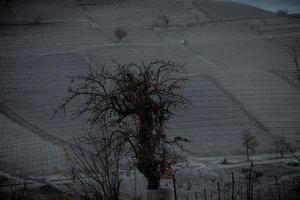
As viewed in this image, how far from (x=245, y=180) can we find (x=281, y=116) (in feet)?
47.1

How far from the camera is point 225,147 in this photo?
30.0 meters

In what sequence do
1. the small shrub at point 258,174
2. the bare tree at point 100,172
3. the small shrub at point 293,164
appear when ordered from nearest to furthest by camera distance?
the bare tree at point 100,172 < the small shrub at point 258,174 < the small shrub at point 293,164

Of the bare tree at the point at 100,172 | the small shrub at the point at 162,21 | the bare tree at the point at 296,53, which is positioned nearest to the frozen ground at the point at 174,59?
the bare tree at the point at 296,53

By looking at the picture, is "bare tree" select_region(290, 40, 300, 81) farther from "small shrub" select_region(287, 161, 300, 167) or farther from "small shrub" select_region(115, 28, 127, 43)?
"small shrub" select_region(115, 28, 127, 43)

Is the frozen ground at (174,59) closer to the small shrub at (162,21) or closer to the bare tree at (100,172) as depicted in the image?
the small shrub at (162,21)

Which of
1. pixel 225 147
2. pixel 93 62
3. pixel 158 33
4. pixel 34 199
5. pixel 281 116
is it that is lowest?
pixel 34 199

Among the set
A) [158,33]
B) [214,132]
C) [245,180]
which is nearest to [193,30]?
[158,33]

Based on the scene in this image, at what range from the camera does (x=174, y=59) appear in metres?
47.9

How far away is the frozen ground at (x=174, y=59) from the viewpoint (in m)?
30.5

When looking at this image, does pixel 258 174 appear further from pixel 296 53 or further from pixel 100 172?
pixel 296 53

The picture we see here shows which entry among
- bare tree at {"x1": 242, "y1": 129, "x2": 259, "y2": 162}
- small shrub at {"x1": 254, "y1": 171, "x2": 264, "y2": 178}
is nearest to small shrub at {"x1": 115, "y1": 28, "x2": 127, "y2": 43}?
bare tree at {"x1": 242, "y1": 129, "x2": 259, "y2": 162}

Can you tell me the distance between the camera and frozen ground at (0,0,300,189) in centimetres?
3045

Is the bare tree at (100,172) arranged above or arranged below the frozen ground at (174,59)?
below

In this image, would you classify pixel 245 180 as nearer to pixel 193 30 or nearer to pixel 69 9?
pixel 193 30
